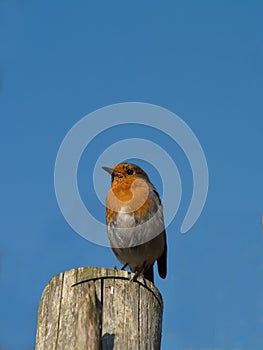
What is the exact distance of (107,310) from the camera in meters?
5.27

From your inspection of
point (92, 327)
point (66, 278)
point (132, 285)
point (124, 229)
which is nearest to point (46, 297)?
point (66, 278)

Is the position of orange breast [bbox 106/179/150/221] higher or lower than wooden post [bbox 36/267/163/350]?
higher

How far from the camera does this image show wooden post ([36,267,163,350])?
5062 millimetres

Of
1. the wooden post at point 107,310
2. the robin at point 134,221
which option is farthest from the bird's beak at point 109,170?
the wooden post at point 107,310

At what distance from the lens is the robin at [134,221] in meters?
10.0

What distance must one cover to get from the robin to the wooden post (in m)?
4.25

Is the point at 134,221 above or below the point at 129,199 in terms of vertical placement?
below

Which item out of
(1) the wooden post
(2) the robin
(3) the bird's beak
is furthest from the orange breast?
(1) the wooden post

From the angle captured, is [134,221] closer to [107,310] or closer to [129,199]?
[129,199]

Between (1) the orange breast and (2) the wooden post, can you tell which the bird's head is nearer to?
(1) the orange breast

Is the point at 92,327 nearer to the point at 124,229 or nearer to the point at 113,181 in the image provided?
the point at 124,229

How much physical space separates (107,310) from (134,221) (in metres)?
4.70

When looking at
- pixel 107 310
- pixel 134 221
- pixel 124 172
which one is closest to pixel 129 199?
pixel 134 221

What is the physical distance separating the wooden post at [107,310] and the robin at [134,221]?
4.25 metres
